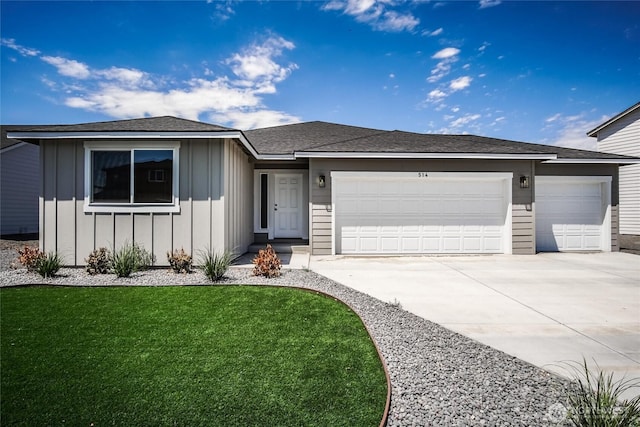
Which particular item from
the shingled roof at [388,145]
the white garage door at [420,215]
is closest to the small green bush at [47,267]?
the shingled roof at [388,145]

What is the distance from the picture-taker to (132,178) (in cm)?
673

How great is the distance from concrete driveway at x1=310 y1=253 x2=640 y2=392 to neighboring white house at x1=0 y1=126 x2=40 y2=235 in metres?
13.4

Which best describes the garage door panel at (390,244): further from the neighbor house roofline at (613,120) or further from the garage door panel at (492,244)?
the neighbor house roofline at (613,120)

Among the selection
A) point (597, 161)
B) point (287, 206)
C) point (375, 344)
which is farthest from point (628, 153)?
point (375, 344)

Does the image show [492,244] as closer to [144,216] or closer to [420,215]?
[420,215]

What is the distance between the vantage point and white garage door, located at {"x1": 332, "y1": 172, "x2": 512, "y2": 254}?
8875mm

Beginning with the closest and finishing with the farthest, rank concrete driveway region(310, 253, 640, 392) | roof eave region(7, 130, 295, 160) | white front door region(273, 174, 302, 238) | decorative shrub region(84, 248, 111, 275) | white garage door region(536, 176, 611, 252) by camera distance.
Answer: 1. concrete driveway region(310, 253, 640, 392)
2. decorative shrub region(84, 248, 111, 275)
3. roof eave region(7, 130, 295, 160)
4. white garage door region(536, 176, 611, 252)
5. white front door region(273, 174, 302, 238)

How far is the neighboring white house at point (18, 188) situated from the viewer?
1265 cm

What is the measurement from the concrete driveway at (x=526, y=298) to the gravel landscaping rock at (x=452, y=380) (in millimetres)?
322

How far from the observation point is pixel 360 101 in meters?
13.5

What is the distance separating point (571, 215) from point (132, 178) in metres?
12.2

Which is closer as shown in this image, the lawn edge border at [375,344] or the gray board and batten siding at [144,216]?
the lawn edge border at [375,344]

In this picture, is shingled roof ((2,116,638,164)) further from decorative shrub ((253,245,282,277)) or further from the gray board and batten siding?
decorative shrub ((253,245,282,277))

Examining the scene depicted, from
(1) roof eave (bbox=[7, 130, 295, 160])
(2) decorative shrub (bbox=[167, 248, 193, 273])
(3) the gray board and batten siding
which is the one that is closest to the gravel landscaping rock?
(2) decorative shrub (bbox=[167, 248, 193, 273])
